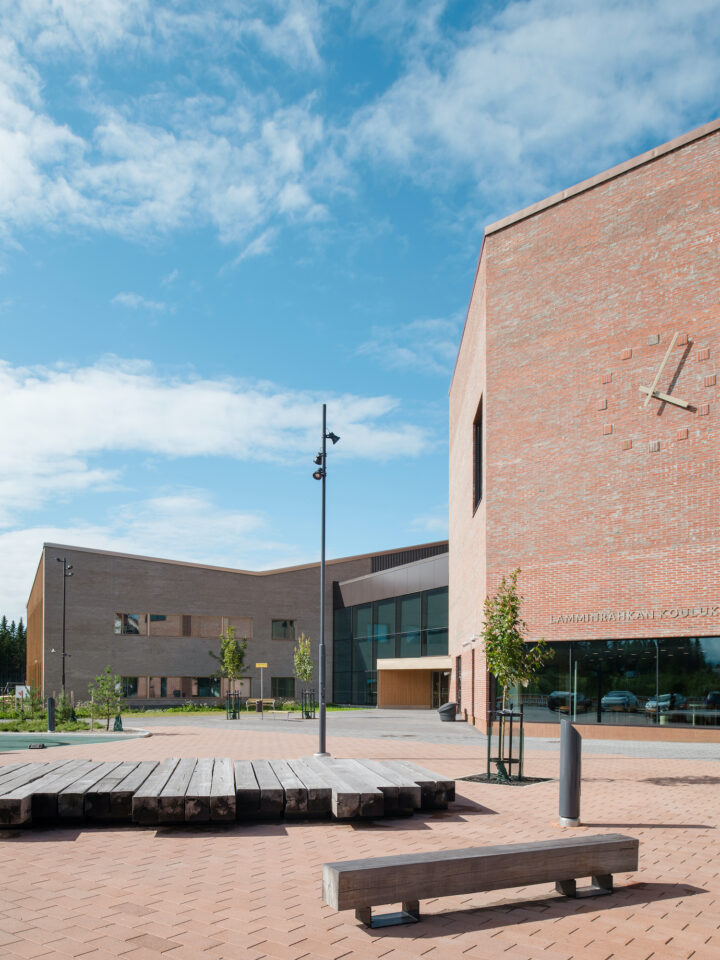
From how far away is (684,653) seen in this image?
22594mm

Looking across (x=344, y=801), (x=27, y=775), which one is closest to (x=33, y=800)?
(x=27, y=775)

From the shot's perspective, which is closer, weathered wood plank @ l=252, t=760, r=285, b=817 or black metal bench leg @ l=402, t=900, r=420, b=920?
black metal bench leg @ l=402, t=900, r=420, b=920

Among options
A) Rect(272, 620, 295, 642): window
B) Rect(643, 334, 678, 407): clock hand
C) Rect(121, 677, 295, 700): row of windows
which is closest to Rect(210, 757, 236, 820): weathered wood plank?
Rect(643, 334, 678, 407): clock hand

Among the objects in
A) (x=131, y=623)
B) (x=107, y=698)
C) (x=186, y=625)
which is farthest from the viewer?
(x=186, y=625)

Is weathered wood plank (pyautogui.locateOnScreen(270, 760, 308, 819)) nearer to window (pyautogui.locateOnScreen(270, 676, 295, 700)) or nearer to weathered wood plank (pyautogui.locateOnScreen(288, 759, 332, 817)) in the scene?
weathered wood plank (pyautogui.locateOnScreen(288, 759, 332, 817))

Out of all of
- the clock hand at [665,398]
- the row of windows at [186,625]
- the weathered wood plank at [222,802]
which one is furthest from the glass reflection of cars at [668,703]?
the row of windows at [186,625]

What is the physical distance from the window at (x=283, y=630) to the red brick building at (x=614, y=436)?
32.0 meters

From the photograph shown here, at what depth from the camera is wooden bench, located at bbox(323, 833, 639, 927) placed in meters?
5.43

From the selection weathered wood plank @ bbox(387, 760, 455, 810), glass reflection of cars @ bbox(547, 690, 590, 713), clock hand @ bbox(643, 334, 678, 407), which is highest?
clock hand @ bbox(643, 334, 678, 407)

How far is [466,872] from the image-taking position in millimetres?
5773

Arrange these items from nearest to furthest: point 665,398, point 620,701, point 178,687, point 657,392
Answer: point 665,398 < point 657,392 < point 620,701 < point 178,687

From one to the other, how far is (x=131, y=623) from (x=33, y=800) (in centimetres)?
4558

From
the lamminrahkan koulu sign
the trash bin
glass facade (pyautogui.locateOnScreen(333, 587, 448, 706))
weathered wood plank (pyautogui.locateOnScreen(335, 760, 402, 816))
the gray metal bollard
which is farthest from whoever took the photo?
glass facade (pyautogui.locateOnScreen(333, 587, 448, 706))

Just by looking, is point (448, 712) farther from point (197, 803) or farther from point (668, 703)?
point (197, 803)
